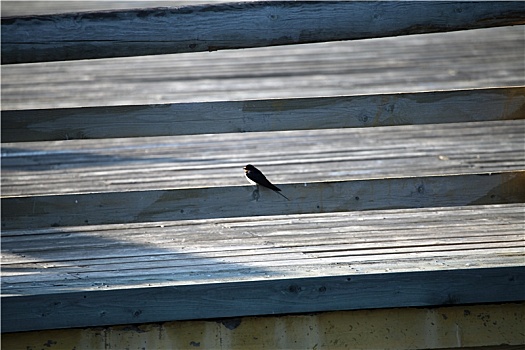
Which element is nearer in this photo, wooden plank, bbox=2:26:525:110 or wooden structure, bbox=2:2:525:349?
wooden structure, bbox=2:2:525:349

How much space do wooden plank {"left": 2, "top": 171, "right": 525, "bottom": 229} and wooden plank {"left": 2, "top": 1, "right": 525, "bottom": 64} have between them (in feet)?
2.21

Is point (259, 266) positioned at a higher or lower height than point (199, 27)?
lower

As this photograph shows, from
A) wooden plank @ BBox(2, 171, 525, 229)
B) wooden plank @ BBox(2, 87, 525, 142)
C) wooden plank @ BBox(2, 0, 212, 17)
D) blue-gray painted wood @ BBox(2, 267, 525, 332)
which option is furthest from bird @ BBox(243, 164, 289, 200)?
wooden plank @ BBox(2, 0, 212, 17)

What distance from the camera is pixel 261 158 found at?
21.7 feet

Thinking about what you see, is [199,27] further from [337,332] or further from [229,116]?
[337,332]

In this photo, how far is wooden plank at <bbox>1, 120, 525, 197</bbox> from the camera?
5.91m

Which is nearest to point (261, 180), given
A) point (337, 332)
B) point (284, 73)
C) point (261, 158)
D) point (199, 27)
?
point (199, 27)

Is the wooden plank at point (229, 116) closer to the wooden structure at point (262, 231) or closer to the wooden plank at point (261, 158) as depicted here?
the wooden structure at point (262, 231)

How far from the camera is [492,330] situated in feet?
10.7

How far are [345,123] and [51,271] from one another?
161cm

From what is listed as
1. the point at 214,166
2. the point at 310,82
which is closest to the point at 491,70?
the point at 310,82

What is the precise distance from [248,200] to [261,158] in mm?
3008

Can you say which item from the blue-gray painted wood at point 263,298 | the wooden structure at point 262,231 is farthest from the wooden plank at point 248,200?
the blue-gray painted wood at point 263,298

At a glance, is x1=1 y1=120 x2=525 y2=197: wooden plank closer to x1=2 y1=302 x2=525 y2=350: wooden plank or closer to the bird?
the bird
